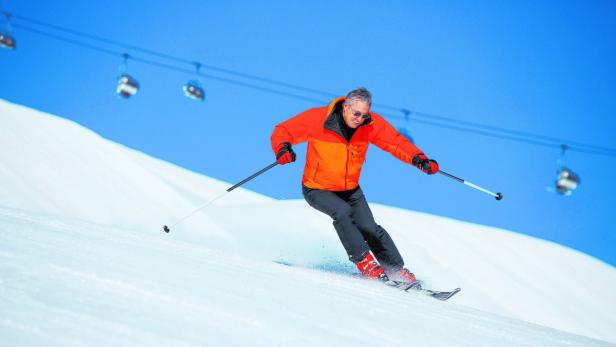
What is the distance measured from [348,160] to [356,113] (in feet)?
1.05

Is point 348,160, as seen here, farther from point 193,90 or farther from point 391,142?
point 193,90

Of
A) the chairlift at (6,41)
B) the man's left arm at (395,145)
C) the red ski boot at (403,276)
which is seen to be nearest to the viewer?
the red ski boot at (403,276)

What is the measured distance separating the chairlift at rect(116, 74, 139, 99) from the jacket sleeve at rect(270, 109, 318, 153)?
665cm

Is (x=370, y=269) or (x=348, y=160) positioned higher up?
(x=348, y=160)

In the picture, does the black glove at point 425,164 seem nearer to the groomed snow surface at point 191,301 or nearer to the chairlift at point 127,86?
the groomed snow surface at point 191,301

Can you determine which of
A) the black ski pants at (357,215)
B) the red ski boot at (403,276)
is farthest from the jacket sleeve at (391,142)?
the red ski boot at (403,276)

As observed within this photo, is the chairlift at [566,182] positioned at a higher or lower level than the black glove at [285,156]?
higher

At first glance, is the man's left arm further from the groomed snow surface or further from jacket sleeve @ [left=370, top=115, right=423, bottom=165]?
the groomed snow surface

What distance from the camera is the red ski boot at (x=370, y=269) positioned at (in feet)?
10.1

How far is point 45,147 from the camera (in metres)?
9.34

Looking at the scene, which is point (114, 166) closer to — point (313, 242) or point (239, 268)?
point (313, 242)

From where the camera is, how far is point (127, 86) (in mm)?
9227

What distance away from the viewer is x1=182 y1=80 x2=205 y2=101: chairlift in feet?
31.6

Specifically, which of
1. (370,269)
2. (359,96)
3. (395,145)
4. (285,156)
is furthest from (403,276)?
(359,96)
